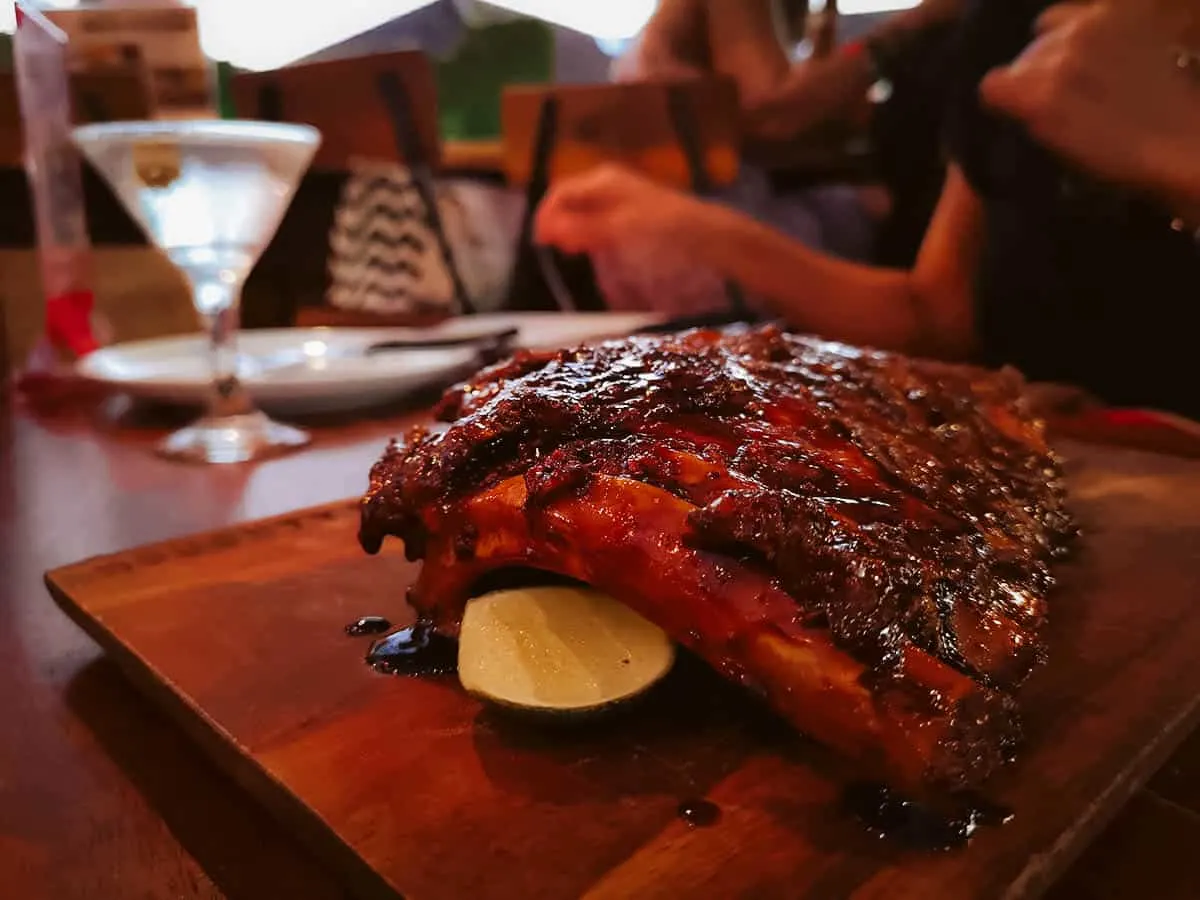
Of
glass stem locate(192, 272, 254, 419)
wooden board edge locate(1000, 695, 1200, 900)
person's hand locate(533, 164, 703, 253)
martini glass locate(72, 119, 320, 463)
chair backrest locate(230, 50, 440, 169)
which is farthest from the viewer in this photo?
chair backrest locate(230, 50, 440, 169)

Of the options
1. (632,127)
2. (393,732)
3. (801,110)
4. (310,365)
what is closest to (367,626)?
(393,732)

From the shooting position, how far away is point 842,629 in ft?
2.04

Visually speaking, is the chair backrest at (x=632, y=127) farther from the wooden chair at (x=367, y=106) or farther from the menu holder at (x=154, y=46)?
the menu holder at (x=154, y=46)

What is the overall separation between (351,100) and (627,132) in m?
1.05

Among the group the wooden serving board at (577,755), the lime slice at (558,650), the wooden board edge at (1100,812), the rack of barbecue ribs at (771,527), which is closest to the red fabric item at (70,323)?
the wooden serving board at (577,755)

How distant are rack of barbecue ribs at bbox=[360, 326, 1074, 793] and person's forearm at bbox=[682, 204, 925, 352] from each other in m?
1.80

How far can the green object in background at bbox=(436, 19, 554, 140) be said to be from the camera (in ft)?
16.0

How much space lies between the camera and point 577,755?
688 millimetres

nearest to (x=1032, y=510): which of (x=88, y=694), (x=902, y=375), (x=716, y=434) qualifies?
(x=902, y=375)

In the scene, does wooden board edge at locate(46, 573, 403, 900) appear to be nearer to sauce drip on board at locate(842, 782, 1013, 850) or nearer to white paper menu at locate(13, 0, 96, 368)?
sauce drip on board at locate(842, 782, 1013, 850)

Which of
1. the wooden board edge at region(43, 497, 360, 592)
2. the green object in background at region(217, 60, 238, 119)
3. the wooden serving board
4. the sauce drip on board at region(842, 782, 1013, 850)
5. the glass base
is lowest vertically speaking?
the glass base

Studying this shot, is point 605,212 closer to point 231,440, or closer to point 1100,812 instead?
point 231,440

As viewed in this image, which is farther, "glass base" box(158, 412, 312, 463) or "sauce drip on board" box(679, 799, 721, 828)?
"glass base" box(158, 412, 312, 463)

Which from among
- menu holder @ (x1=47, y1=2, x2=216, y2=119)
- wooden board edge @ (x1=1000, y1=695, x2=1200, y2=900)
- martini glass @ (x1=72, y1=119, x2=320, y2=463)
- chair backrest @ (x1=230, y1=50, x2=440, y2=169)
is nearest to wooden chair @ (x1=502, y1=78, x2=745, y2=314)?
chair backrest @ (x1=230, y1=50, x2=440, y2=169)
